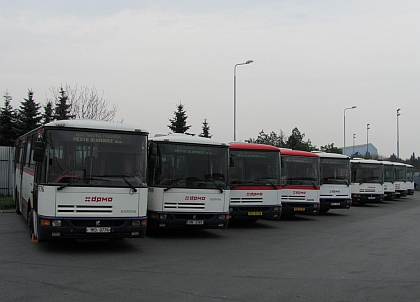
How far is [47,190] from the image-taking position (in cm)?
1038

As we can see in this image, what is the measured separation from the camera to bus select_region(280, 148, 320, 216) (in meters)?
19.9

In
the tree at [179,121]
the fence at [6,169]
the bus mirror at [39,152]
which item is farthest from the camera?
the tree at [179,121]

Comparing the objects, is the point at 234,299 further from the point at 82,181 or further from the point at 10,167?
the point at 10,167

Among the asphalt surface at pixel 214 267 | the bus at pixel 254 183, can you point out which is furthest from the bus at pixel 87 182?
the bus at pixel 254 183

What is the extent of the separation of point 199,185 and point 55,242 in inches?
157

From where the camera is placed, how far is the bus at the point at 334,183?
901 inches

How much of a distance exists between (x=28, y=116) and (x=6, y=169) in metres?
16.8

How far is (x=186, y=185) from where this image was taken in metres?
13.7

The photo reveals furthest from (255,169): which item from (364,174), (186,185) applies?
(364,174)

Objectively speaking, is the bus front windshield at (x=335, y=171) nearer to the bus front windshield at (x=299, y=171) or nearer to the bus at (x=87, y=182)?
the bus front windshield at (x=299, y=171)

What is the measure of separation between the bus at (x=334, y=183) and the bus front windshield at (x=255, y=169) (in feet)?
19.9

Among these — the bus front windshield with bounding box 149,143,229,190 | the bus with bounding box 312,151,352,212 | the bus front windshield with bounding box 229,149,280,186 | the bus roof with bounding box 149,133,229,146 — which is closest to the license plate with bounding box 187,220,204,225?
the bus front windshield with bounding box 149,143,229,190

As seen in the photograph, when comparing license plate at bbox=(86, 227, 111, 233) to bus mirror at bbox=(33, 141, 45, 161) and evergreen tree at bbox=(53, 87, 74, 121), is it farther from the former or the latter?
evergreen tree at bbox=(53, 87, 74, 121)

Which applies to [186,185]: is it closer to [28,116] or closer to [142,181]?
[142,181]
